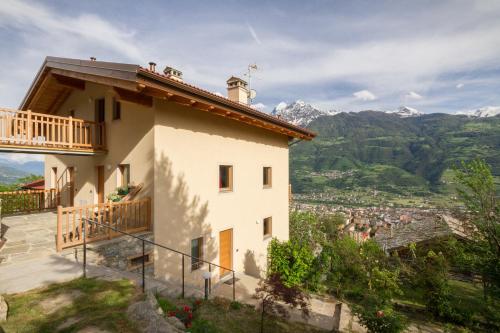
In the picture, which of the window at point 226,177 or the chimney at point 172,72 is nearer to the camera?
the window at point 226,177

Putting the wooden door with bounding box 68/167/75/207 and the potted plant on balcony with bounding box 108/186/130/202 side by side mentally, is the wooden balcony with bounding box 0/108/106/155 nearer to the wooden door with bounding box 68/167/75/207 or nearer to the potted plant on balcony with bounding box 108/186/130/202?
the potted plant on balcony with bounding box 108/186/130/202

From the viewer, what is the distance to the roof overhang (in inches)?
291

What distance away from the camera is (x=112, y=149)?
32.9 feet

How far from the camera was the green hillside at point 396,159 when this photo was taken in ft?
380

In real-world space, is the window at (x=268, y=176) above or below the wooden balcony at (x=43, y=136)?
below

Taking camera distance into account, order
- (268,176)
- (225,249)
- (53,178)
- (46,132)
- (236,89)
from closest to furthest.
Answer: (46,132) < (225,249) < (268,176) < (53,178) < (236,89)

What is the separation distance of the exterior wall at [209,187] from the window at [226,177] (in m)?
0.20

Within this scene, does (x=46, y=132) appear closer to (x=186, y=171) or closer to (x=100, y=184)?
(x=100, y=184)

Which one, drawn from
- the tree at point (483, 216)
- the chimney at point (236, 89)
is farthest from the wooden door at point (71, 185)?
the tree at point (483, 216)

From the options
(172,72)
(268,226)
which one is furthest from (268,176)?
(172,72)

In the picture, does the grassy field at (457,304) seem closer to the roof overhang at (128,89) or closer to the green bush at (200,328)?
the green bush at (200,328)

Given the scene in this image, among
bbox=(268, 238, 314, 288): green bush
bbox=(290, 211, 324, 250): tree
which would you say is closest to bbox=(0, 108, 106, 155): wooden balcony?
bbox=(268, 238, 314, 288): green bush

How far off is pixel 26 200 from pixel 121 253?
30.1ft

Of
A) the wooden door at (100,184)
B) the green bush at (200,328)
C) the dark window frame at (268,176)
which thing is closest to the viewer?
the green bush at (200,328)
